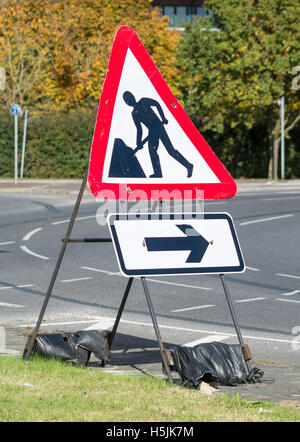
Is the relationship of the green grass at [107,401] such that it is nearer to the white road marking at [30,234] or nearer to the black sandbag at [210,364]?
the black sandbag at [210,364]

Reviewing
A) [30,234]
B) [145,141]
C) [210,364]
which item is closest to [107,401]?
[210,364]

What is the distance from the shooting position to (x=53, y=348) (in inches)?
282

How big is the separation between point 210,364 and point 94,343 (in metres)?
1.09

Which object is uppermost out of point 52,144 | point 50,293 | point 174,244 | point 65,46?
point 65,46

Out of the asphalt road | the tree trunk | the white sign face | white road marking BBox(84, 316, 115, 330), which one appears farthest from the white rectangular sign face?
the tree trunk

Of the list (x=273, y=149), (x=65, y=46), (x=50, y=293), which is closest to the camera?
Result: (x=50, y=293)

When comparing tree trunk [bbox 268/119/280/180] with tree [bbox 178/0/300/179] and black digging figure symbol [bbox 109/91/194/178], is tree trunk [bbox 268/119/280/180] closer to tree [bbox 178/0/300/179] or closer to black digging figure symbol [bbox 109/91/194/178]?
tree [bbox 178/0/300/179]

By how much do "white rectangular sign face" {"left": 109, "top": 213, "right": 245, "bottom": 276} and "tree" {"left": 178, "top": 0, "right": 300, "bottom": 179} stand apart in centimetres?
3651

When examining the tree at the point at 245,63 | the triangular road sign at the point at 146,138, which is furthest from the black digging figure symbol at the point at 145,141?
the tree at the point at 245,63

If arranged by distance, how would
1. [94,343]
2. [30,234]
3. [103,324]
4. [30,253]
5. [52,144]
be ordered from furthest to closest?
[52,144] < [30,234] < [30,253] < [103,324] < [94,343]

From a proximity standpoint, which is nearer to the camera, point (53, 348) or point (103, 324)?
point (53, 348)

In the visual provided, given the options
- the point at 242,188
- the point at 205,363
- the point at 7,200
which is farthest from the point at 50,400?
the point at 242,188

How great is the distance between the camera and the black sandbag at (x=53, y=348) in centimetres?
712

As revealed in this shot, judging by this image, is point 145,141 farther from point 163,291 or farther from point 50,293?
point 163,291
